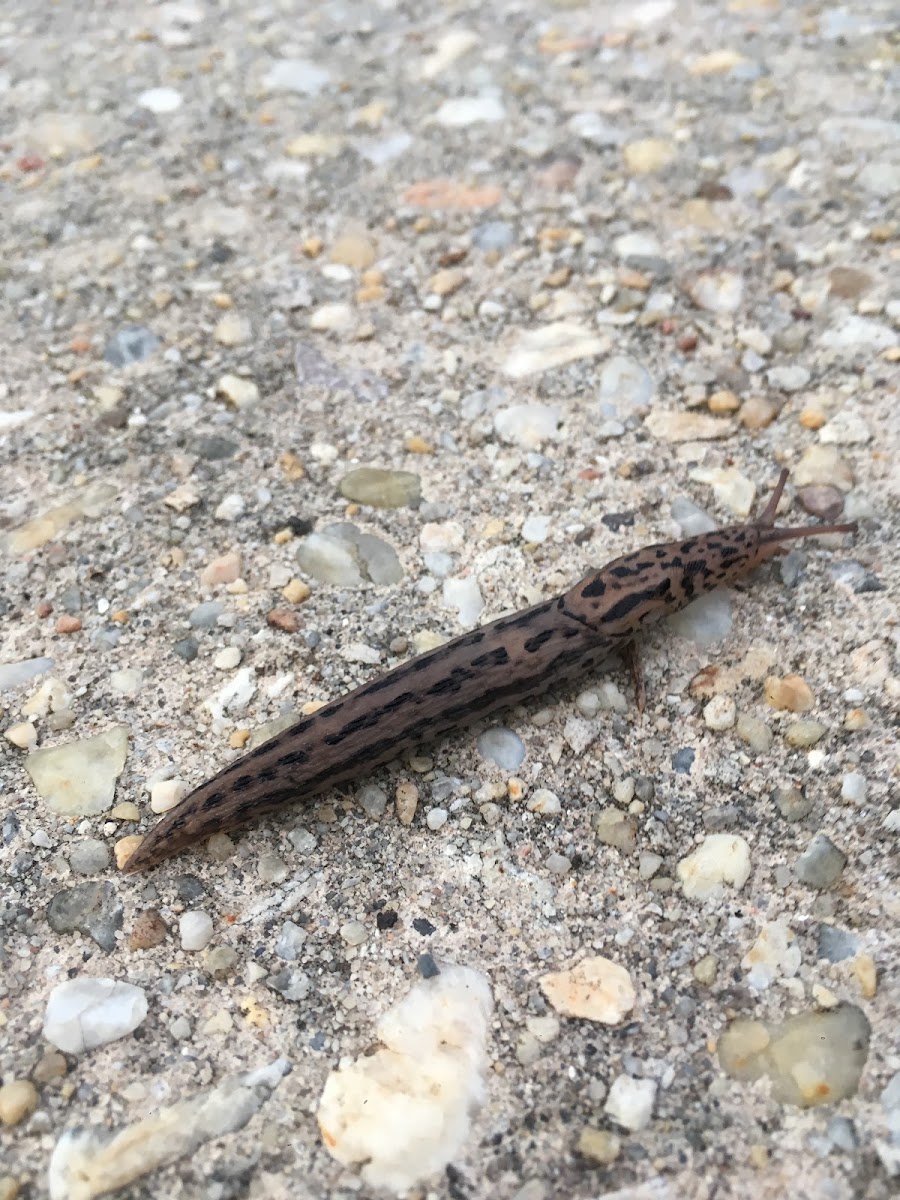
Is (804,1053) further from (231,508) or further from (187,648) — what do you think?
(231,508)

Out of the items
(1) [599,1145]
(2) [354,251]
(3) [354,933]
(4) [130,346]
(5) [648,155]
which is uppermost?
(5) [648,155]

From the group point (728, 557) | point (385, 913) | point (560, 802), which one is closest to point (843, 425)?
point (728, 557)

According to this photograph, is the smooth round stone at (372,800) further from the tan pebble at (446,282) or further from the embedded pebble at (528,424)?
the tan pebble at (446,282)

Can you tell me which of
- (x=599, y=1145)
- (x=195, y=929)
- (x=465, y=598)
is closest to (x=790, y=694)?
(x=465, y=598)

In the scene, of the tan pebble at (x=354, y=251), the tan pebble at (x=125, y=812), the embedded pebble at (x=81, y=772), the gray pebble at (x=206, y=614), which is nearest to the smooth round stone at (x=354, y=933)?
the tan pebble at (x=125, y=812)

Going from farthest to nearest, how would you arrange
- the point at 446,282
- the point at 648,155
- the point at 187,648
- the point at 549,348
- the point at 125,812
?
the point at 648,155
the point at 446,282
the point at 549,348
the point at 187,648
the point at 125,812

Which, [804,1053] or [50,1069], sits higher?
[50,1069]

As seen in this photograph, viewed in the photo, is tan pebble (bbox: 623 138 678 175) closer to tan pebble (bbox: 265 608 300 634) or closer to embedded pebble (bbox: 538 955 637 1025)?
tan pebble (bbox: 265 608 300 634)
